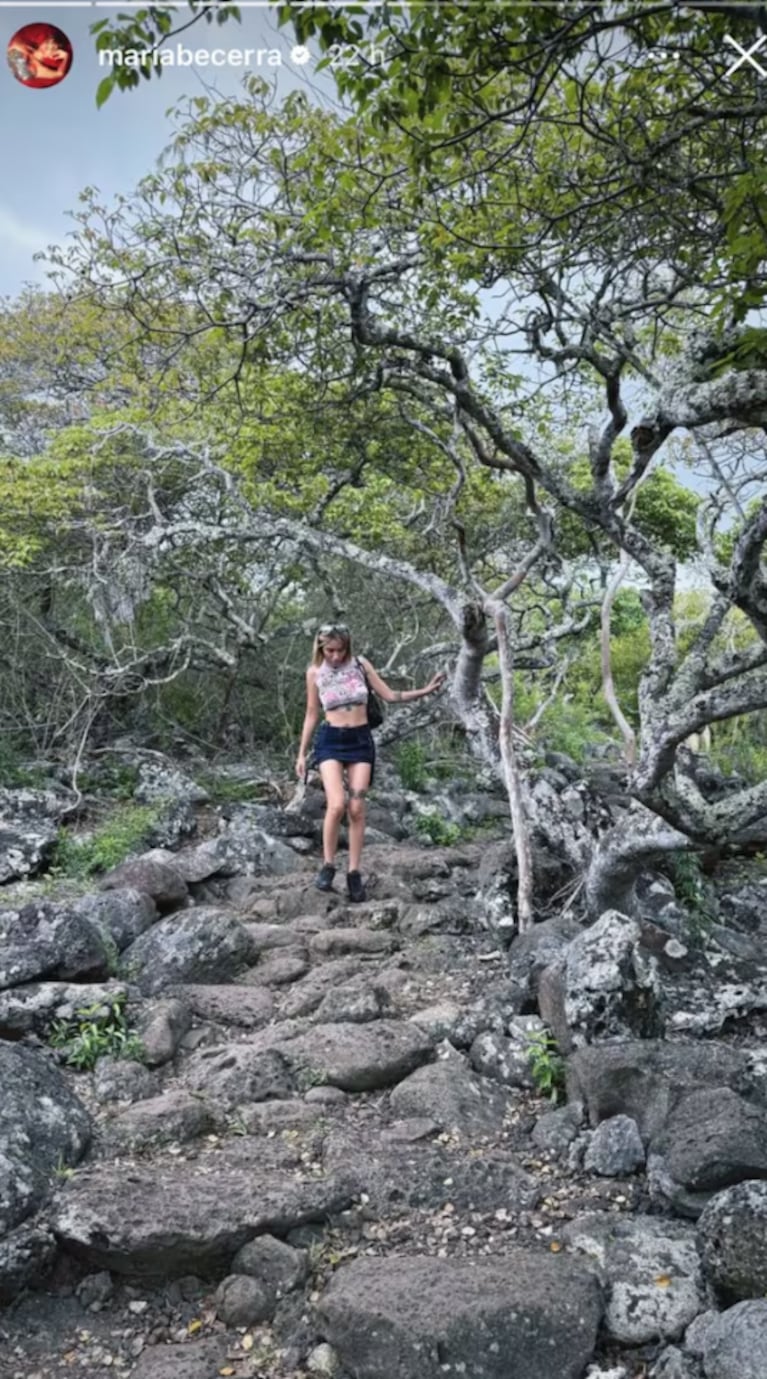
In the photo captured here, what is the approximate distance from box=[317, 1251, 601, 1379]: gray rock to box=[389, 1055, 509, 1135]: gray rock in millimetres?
1094

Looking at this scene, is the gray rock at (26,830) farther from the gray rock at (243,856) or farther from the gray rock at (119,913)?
the gray rock at (119,913)

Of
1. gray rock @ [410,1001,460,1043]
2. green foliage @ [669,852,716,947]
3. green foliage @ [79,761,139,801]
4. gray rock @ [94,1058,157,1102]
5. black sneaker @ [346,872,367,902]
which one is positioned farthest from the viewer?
green foliage @ [79,761,139,801]

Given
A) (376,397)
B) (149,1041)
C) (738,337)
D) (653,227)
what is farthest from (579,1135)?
(376,397)

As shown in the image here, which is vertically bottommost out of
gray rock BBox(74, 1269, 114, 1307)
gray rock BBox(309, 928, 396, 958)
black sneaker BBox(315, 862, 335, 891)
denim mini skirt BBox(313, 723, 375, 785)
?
gray rock BBox(74, 1269, 114, 1307)

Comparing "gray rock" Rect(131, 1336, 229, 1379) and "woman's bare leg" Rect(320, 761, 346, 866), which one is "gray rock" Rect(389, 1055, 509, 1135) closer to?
"gray rock" Rect(131, 1336, 229, 1379)

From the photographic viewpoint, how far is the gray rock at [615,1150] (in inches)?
144

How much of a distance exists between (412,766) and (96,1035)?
267 inches

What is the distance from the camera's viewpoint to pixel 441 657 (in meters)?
11.6

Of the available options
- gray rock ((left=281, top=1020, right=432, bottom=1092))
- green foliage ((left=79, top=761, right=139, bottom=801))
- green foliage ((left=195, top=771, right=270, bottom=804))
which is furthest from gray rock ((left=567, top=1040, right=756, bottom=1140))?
green foliage ((left=79, top=761, right=139, bottom=801))

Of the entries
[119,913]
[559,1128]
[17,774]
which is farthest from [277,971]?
[17,774]

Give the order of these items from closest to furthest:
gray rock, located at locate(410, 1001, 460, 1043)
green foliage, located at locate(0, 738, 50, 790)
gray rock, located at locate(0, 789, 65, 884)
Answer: gray rock, located at locate(410, 1001, 460, 1043), gray rock, located at locate(0, 789, 65, 884), green foliage, located at locate(0, 738, 50, 790)

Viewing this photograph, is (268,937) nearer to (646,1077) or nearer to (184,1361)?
(646,1077)

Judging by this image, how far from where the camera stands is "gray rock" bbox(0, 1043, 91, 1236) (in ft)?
10.7

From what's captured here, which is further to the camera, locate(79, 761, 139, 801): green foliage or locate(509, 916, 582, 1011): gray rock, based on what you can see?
locate(79, 761, 139, 801): green foliage
